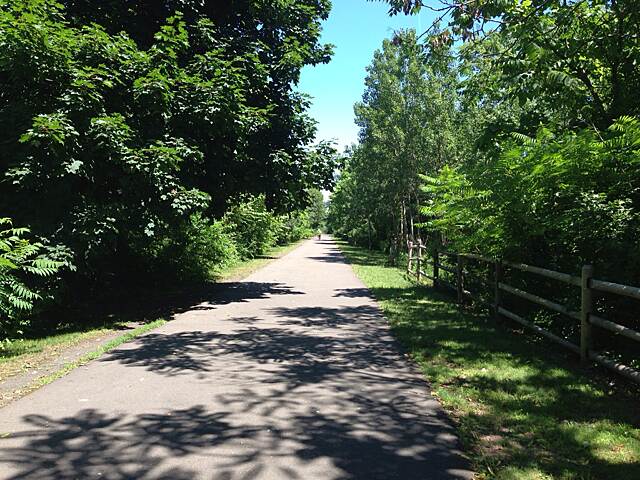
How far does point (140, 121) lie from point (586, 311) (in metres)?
8.89

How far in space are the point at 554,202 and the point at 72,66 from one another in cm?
826

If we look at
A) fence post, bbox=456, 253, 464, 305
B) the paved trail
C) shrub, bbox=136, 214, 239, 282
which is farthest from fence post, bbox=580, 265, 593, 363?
shrub, bbox=136, 214, 239, 282

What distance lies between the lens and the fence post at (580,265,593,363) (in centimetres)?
577

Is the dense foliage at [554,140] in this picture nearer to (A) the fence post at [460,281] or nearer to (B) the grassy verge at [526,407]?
(A) the fence post at [460,281]

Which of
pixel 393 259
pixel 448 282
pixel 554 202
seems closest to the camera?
pixel 554 202

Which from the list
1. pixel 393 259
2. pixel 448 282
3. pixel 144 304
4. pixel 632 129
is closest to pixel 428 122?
pixel 393 259

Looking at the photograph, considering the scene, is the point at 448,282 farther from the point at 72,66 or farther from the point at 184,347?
the point at 72,66

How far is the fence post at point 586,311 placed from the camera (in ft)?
18.9

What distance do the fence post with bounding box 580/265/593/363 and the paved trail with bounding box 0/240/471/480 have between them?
6.62 ft

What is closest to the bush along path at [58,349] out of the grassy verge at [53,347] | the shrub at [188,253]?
the grassy verge at [53,347]

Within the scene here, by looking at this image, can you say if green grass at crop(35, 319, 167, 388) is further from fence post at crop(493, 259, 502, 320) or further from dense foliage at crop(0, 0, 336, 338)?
fence post at crop(493, 259, 502, 320)

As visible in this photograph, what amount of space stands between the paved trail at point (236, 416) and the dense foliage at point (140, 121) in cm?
304

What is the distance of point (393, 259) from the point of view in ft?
96.6

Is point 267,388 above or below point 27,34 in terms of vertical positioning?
below
